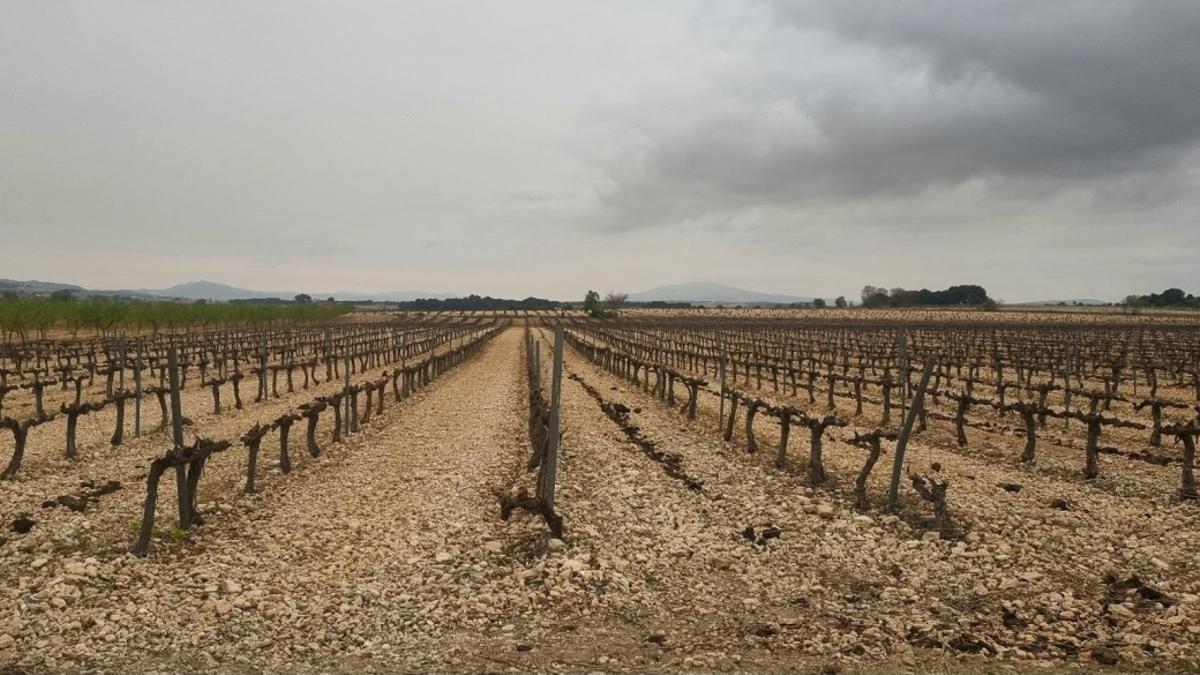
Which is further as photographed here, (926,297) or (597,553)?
(926,297)

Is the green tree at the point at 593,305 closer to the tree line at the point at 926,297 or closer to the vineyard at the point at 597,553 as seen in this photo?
the tree line at the point at 926,297

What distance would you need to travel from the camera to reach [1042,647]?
6410mm

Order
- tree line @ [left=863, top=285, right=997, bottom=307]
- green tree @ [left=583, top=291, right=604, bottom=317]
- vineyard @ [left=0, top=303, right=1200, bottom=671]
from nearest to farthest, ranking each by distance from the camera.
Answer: vineyard @ [left=0, top=303, right=1200, bottom=671] → green tree @ [left=583, top=291, right=604, bottom=317] → tree line @ [left=863, top=285, right=997, bottom=307]

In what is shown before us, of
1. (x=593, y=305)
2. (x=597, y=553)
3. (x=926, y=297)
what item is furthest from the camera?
(x=926, y=297)

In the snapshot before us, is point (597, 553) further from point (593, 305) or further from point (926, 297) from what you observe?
point (926, 297)

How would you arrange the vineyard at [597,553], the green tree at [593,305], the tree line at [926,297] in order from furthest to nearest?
the tree line at [926,297] → the green tree at [593,305] → the vineyard at [597,553]

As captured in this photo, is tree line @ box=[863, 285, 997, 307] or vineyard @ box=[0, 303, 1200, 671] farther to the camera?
tree line @ box=[863, 285, 997, 307]

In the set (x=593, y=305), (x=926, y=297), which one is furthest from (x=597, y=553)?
(x=926, y=297)

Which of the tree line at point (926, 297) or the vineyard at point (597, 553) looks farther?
the tree line at point (926, 297)

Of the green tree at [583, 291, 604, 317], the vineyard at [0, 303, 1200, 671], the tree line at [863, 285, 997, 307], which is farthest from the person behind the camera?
the tree line at [863, 285, 997, 307]

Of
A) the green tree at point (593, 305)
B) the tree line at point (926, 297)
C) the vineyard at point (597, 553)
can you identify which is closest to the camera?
the vineyard at point (597, 553)

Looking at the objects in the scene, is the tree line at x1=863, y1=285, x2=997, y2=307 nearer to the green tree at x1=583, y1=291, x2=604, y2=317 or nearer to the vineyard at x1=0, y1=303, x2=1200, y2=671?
the green tree at x1=583, y1=291, x2=604, y2=317

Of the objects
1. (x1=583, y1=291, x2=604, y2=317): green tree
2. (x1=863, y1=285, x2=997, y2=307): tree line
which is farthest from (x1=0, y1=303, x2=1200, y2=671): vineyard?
(x1=863, y1=285, x2=997, y2=307): tree line

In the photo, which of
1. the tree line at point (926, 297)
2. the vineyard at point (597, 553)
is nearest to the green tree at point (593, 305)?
the tree line at point (926, 297)
